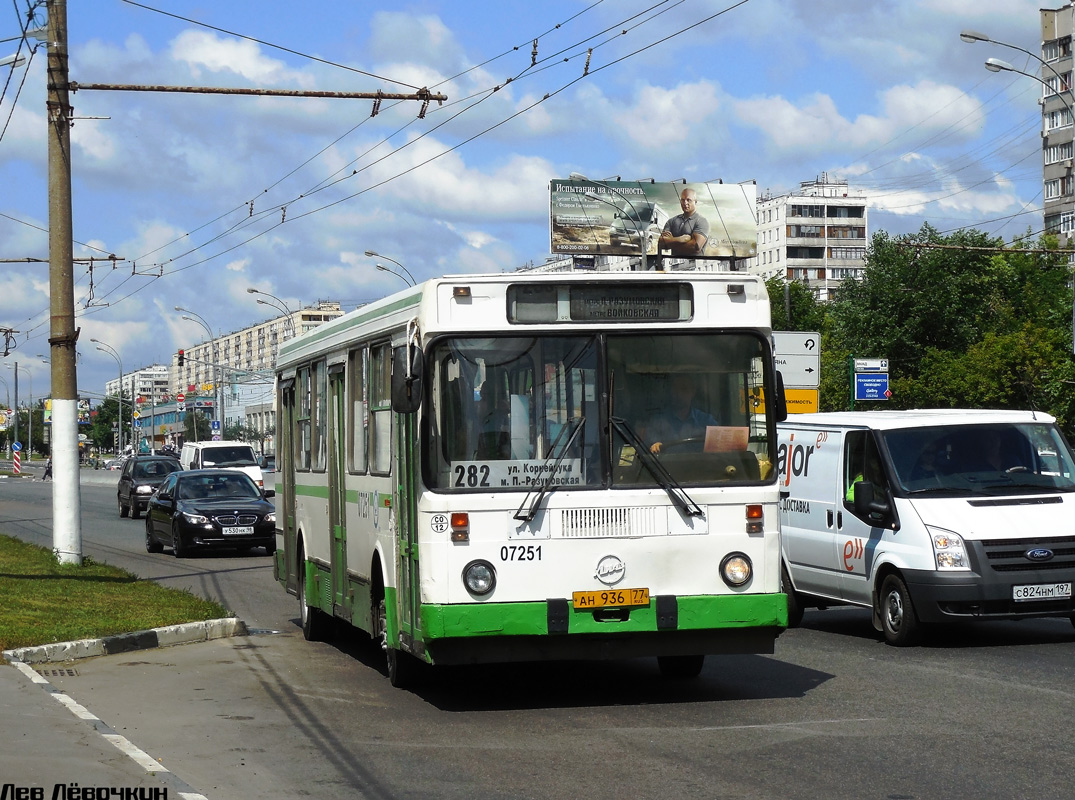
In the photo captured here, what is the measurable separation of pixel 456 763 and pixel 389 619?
270cm

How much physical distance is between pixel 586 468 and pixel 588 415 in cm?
33

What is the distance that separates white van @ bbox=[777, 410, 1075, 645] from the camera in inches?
490

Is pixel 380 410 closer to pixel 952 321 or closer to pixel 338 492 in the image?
pixel 338 492

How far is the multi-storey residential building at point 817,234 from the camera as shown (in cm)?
16000

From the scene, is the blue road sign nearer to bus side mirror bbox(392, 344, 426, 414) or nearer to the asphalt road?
the asphalt road

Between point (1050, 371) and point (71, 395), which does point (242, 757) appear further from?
point (1050, 371)

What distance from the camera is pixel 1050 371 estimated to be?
197 feet

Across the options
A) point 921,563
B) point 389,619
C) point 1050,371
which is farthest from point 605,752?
point 1050,371

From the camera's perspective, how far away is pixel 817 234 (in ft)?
529

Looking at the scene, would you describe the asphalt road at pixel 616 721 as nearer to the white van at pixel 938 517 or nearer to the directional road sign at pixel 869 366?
the white van at pixel 938 517

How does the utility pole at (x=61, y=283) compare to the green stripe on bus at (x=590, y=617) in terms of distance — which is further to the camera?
the utility pole at (x=61, y=283)

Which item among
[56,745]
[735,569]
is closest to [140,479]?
[735,569]

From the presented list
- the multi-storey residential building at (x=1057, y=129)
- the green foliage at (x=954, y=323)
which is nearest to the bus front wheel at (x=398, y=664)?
the green foliage at (x=954, y=323)

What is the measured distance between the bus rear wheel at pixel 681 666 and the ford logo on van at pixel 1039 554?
126 inches
